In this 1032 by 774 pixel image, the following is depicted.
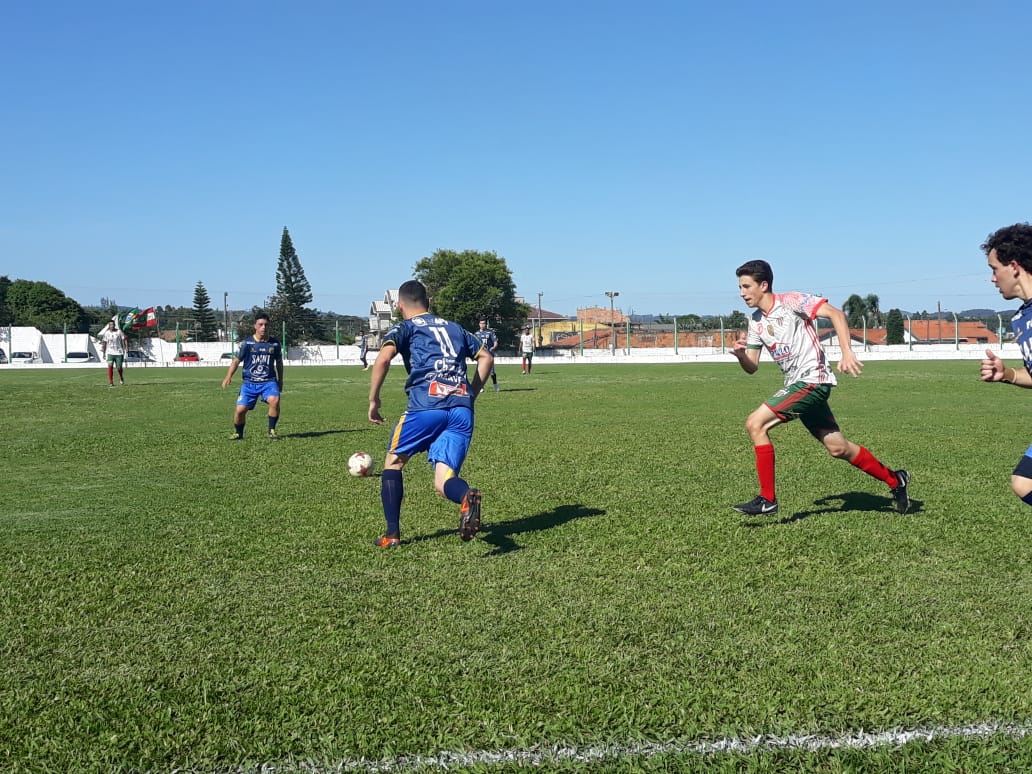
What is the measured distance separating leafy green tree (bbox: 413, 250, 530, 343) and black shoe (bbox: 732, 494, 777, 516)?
59346 mm

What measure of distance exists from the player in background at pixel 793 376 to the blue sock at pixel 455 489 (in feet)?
7.91

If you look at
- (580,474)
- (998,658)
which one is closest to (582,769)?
(998,658)

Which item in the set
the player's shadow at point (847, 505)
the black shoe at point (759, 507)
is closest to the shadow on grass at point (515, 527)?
the black shoe at point (759, 507)

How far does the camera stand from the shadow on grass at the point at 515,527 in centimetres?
610

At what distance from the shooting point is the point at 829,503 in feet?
24.4

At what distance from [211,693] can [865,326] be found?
54.0m

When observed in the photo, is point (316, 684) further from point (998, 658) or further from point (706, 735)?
point (998, 658)

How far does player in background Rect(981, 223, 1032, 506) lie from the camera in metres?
4.56

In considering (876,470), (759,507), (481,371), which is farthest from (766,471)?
(481,371)

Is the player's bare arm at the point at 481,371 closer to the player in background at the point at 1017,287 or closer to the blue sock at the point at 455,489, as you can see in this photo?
the blue sock at the point at 455,489

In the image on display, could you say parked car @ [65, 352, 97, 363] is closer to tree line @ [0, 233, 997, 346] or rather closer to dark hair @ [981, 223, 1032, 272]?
tree line @ [0, 233, 997, 346]

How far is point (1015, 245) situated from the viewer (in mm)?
4605

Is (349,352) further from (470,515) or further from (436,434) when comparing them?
(470,515)

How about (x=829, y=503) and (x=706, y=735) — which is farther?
(x=829, y=503)
